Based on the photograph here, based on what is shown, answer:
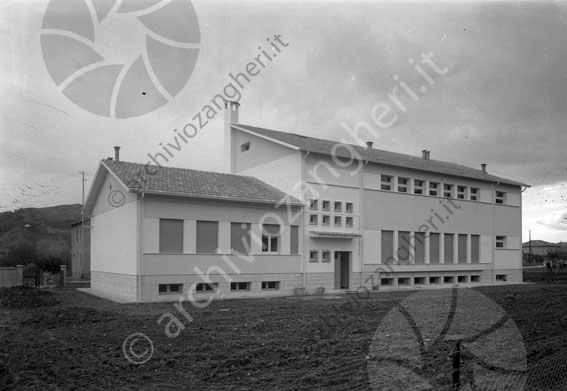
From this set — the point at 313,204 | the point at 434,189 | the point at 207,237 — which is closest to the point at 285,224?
the point at 313,204

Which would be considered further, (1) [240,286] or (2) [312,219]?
(2) [312,219]

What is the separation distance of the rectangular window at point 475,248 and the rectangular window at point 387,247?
7730 millimetres

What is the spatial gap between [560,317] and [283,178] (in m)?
14.0

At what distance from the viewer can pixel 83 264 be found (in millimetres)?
44500

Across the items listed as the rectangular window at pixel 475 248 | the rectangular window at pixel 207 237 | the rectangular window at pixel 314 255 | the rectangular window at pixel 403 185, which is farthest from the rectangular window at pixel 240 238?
the rectangular window at pixel 475 248

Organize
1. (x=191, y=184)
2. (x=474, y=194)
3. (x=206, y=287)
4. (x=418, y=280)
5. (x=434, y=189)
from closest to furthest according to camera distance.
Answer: (x=206, y=287)
(x=191, y=184)
(x=418, y=280)
(x=434, y=189)
(x=474, y=194)

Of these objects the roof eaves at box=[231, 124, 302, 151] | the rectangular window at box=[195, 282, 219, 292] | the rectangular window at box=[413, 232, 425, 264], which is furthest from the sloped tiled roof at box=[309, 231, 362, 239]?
the rectangular window at box=[195, 282, 219, 292]

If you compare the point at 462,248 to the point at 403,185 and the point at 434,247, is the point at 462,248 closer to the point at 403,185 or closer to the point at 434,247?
the point at 434,247

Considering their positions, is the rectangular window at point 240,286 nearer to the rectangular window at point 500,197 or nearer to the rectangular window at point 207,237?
the rectangular window at point 207,237

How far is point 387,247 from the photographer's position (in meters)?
27.3

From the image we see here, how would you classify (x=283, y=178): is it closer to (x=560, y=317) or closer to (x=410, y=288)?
(x=410, y=288)

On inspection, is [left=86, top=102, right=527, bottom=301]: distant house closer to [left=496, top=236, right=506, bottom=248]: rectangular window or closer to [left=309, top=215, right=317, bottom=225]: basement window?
[left=309, top=215, right=317, bottom=225]: basement window

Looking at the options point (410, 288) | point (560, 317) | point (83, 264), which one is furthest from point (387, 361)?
point (83, 264)

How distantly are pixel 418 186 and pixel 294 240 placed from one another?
9.91 meters
